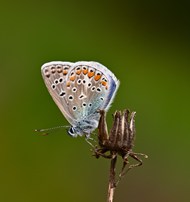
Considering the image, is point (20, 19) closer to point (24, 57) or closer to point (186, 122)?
point (24, 57)

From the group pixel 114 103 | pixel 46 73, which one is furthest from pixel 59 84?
pixel 114 103

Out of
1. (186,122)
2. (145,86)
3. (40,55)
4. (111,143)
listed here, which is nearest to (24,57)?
(40,55)

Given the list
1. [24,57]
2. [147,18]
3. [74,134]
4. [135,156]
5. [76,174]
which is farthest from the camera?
[147,18]

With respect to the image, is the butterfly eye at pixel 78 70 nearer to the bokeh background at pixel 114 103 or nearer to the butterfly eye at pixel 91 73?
the butterfly eye at pixel 91 73

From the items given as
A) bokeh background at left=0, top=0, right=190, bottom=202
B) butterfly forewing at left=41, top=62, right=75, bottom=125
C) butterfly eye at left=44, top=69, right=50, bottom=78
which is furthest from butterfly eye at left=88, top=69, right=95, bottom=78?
bokeh background at left=0, top=0, right=190, bottom=202

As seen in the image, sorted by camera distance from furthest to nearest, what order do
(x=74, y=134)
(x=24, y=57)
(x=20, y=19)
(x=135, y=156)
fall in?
1. (x=20, y=19)
2. (x=24, y=57)
3. (x=74, y=134)
4. (x=135, y=156)

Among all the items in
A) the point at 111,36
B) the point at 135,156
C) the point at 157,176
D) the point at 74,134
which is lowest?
the point at 157,176

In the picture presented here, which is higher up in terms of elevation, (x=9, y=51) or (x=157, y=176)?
(x=9, y=51)

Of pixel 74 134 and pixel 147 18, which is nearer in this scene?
pixel 74 134
